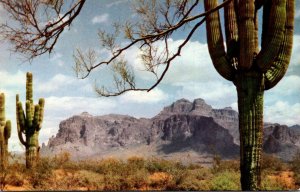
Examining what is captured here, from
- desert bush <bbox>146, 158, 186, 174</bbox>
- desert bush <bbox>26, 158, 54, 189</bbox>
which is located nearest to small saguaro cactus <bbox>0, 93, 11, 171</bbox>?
desert bush <bbox>26, 158, 54, 189</bbox>

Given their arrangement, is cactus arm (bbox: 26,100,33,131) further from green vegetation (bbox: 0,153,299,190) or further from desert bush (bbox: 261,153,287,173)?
desert bush (bbox: 261,153,287,173)

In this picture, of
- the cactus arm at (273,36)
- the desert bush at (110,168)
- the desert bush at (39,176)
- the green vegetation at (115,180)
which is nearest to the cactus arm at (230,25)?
the cactus arm at (273,36)

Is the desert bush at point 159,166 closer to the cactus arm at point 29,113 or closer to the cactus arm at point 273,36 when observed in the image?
the cactus arm at point 29,113

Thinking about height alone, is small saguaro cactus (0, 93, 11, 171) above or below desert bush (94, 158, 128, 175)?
above

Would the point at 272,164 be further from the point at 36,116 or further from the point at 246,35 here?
the point at 246,35

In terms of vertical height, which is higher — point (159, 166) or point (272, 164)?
point (159, 166)

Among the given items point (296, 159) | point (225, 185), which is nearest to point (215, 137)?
point (296, 159)

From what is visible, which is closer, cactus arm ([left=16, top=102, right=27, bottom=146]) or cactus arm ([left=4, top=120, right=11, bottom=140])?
cactus arm ([left=4, top=120, right=11, bottom=140])

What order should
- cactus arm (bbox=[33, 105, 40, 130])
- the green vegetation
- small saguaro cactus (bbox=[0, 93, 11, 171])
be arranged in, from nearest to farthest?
the green vegetation
small saguaro cactus (bbox=[0, 93, 11, 171])
cactus arm (bbox=[33, 105, 40, 130])

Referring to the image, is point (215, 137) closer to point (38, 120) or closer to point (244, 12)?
point (38, 120)

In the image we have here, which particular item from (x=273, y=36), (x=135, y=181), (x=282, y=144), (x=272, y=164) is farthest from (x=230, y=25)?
(x=282, y=144)
